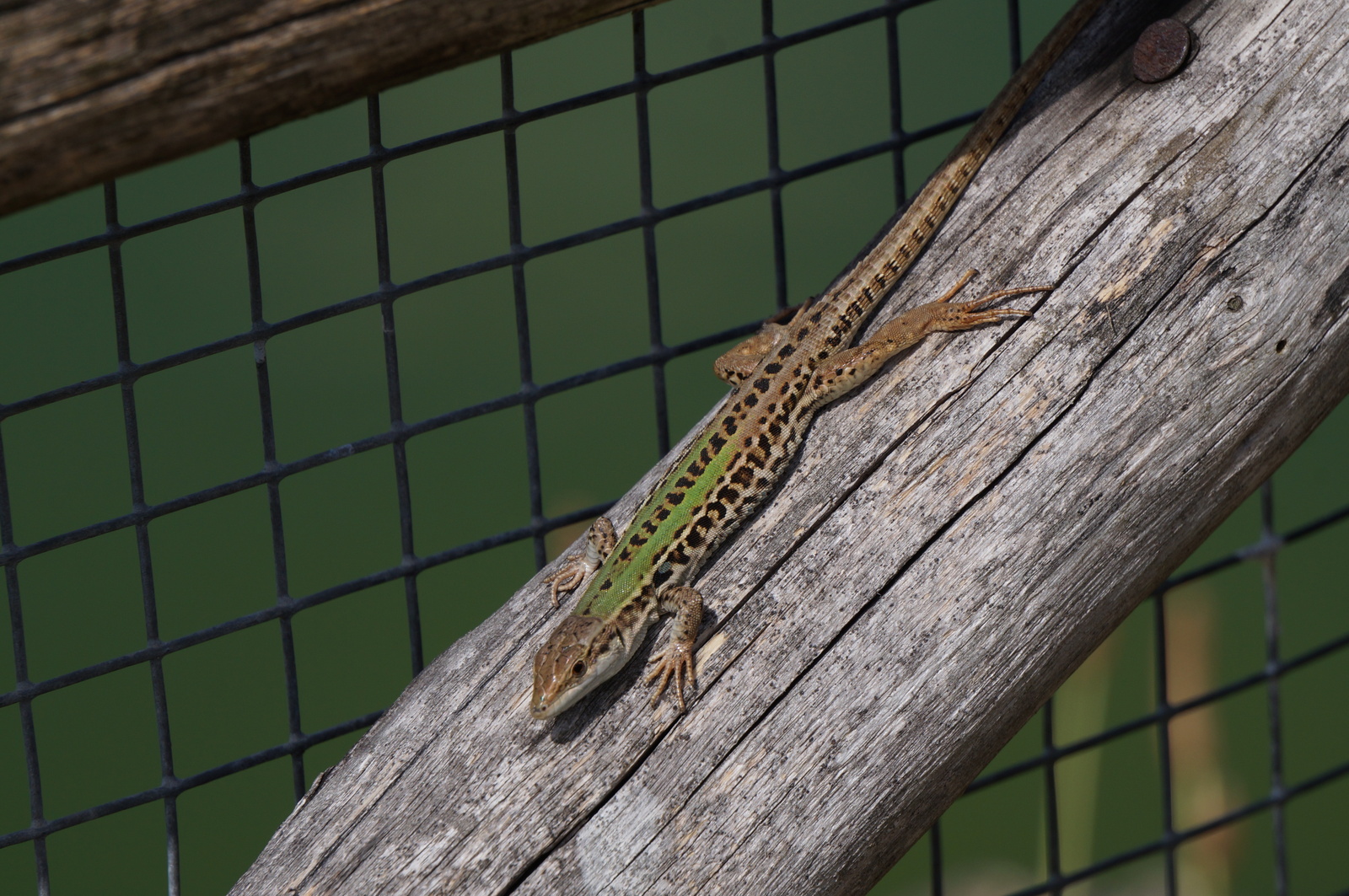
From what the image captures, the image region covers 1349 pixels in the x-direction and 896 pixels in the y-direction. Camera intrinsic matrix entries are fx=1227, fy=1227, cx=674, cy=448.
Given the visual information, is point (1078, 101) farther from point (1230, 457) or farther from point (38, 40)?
point (38, 40)

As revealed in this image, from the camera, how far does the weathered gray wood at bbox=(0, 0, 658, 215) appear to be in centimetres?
144

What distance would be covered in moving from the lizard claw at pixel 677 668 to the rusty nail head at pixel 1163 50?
131cm

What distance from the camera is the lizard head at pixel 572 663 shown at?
2.12 m

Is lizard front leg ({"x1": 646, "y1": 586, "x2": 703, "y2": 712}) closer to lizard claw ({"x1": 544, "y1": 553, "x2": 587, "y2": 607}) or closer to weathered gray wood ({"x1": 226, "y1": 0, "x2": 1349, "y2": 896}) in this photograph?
weathered gray wood ({"x1": 226, "y1": 0, "x2": 1349, "y2": 896})

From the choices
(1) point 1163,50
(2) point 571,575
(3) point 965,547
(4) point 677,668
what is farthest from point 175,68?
(1) point 1163,50

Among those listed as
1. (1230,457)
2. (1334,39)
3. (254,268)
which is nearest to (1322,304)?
(1230,457)

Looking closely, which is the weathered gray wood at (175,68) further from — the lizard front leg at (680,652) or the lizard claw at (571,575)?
the lizard claw at (571,575)

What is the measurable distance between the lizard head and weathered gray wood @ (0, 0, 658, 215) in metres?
1.02

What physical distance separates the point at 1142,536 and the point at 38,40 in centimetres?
178

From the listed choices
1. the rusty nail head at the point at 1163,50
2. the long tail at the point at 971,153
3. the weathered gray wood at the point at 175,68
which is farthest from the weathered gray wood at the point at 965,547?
the weathered gray wood at the point at 175,68

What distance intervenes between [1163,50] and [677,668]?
138 cm

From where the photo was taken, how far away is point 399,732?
7.28ft

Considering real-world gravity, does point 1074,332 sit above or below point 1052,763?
above

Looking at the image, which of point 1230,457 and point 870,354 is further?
point 870,354
